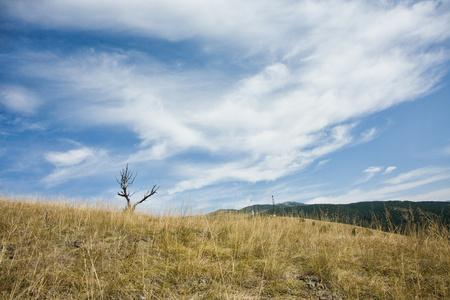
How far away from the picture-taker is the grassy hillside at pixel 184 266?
3996 mm

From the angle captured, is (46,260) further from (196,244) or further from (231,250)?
(231,250)

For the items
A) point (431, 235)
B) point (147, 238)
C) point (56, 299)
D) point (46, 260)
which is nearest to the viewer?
point (56, 299)

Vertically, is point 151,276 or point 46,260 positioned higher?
point 46,260

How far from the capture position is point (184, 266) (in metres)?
4.82

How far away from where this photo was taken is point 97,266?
4.67 metres

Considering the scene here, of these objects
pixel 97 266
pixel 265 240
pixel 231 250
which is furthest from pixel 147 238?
pixel 265 240

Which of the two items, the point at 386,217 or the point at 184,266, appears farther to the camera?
the point at 386,217

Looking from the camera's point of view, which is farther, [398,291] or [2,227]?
[2,227]

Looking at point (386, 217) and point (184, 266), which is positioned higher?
point (386, 217)

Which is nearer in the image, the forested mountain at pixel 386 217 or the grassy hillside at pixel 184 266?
the grassy hillside at pixel 184 266

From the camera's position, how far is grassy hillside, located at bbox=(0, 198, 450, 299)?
3996mm

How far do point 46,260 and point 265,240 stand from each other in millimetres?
5471

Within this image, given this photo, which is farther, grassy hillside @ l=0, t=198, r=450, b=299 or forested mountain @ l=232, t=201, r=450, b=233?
forested mountain @ l=232, t=201, r=450, b=233

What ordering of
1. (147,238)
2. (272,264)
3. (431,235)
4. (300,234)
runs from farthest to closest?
(300,234) → (431,235) → (147,238) → (272,264)
